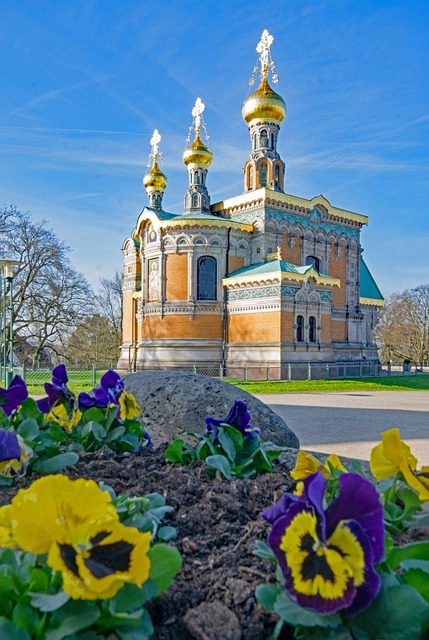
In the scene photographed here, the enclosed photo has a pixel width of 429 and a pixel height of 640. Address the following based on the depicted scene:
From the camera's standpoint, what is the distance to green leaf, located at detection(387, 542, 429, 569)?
3.75 feet

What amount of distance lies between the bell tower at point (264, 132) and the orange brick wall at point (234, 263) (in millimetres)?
4909

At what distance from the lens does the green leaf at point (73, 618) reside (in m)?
0.93

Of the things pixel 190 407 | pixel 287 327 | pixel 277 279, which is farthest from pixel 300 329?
pixel 190 407

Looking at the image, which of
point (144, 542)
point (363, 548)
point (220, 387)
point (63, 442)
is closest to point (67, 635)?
point (144, 542)

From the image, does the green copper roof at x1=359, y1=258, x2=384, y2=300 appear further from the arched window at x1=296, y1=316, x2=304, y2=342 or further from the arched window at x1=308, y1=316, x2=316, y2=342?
the arched window at x1=296, y1=316, x2=304, y2=342

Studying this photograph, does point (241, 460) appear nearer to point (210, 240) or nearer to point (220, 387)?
point (220, 387)

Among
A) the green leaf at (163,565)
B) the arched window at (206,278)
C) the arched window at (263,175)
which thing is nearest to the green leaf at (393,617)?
the green leaf at (163,565)

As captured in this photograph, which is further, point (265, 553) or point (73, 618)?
point (265, 553)

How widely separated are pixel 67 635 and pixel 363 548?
58 cm

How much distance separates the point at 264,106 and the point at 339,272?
33.9 ft

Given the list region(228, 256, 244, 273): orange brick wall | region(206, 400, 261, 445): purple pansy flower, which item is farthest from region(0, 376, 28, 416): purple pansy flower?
region(228, 256, 244, 273): orange brick wall

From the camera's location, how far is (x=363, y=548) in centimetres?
98

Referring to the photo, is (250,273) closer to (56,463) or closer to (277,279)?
(277,279)

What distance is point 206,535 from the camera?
1.71 meters
